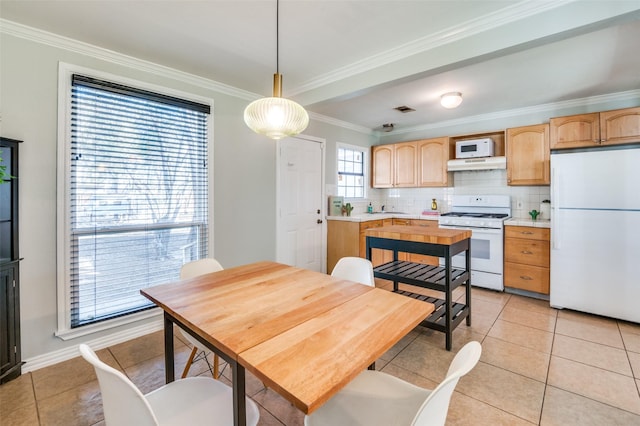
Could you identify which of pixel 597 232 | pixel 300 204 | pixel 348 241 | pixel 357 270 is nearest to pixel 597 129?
pixel 597 232

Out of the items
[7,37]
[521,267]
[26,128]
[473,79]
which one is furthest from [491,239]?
[7,37]

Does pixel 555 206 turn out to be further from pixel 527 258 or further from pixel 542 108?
pixel 542 108

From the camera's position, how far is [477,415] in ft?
5.44

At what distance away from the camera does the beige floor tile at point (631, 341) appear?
7.77ft

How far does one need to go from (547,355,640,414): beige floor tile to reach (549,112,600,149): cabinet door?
2.40 metres

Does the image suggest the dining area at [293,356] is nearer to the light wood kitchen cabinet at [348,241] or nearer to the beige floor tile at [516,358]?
the beige floor tile at [516,358]

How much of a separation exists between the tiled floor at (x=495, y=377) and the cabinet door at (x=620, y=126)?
1.88 m

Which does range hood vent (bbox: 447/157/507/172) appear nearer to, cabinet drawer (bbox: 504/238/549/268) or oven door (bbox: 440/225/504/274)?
oven door (bbox: 440/225/504/274)

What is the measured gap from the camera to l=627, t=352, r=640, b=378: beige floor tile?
203 cm

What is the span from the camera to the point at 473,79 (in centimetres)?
296

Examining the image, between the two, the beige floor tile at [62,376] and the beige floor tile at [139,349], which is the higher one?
the beige floor tile at [139,349]

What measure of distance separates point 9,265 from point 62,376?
87 centimetres

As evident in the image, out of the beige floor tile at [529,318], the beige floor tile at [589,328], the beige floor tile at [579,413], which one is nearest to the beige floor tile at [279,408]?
the beige floor tile at [579,413]

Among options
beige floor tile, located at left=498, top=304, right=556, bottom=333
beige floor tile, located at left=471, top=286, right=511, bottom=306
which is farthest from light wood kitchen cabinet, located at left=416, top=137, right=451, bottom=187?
beige floor tile, located at left=498, top=304, right=556, bottom=333
